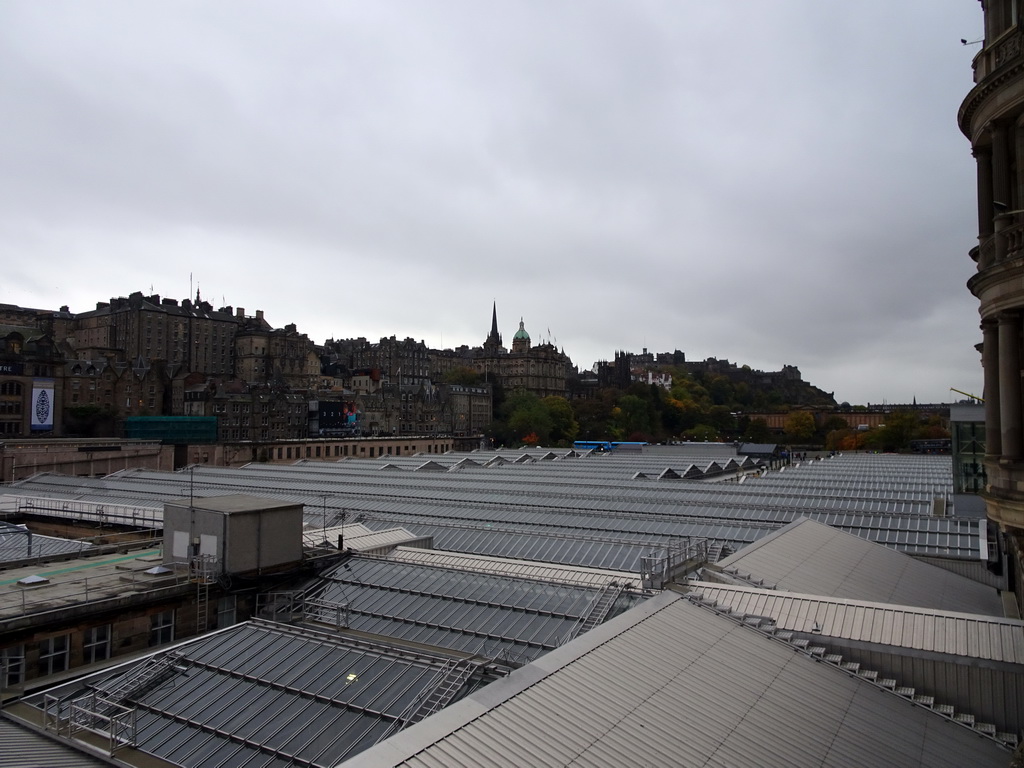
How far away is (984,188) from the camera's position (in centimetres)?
1306

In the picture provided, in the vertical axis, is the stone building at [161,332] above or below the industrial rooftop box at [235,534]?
above

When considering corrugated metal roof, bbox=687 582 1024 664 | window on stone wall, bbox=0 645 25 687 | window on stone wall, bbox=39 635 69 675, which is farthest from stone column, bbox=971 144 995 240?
window on stone wall, bbox=0 645 25 687

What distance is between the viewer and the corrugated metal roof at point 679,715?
11.0 meters

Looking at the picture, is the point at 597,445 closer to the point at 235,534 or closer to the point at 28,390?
the point at 28,390

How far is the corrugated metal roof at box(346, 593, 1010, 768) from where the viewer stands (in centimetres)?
1101

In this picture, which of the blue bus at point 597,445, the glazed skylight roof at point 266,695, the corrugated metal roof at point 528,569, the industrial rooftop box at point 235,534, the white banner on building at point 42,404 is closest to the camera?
the glazed skylight roof at point 266,695

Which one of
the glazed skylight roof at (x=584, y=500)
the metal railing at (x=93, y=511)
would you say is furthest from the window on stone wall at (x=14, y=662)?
the metal railing at (x=93, y=511)

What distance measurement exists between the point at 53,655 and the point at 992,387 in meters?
21.7

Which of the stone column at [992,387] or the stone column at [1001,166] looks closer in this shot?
the stone column at [1001,166]

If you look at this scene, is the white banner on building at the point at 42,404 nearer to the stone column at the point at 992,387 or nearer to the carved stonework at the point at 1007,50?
the stone column at the point at 992,387

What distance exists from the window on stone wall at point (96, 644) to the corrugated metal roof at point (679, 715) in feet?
39.0

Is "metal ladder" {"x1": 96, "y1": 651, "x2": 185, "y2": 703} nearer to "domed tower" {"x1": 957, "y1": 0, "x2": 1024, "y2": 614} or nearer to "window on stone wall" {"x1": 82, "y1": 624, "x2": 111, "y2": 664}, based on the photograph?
"window on stone wall" {"x1": 82, "y1": 624, "x2": 111, "y2": 664}

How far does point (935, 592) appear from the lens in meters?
27.9

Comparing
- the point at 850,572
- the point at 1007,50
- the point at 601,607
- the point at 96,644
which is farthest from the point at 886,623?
the point at 96,644
